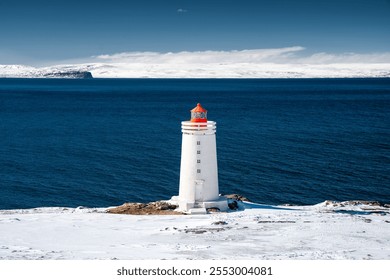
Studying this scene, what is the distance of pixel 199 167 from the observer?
3125 cm

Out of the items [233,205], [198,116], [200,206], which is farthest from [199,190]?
[198,116]

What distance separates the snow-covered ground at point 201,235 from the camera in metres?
21.9

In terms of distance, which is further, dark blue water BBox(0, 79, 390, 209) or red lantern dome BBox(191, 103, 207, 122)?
dark blue water BBox(0, 79, 390, 209)

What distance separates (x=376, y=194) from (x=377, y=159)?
13964mm

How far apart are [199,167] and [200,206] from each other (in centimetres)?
215

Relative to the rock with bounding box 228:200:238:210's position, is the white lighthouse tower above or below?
above

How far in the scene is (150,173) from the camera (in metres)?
49.0

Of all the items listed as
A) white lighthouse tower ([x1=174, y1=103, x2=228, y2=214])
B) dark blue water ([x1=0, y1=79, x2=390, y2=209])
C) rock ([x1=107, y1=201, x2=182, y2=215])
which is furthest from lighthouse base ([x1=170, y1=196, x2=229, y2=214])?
dark blue water ([x1=0, y1=79, x2=390, y2=209])

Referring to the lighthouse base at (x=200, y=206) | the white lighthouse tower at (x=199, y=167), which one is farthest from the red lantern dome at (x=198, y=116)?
the lighthouse base at (x=200, y=206)

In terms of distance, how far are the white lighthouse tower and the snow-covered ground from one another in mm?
1303

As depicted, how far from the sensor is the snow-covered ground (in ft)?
71.9

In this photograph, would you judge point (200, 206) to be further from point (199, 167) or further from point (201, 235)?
Answer: point (201, 235)

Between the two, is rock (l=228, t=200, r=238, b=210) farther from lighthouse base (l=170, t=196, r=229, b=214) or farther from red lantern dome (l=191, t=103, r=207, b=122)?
red lantern dome (l=191, t=103, r=207, b=122)

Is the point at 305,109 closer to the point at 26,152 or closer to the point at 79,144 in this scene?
the point at 79,144
